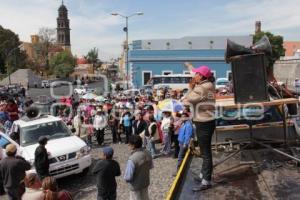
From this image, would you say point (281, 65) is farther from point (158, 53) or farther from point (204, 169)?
point (204, 169)

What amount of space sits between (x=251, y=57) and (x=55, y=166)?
19.2ft

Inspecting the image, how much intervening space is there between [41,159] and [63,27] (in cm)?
14934

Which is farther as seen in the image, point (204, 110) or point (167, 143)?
point (167, 143)

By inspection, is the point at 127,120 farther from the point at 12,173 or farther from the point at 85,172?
the point at 12,173

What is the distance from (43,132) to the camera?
11.6 metres

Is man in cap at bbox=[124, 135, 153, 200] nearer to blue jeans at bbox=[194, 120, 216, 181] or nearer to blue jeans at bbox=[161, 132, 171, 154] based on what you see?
blue jeans at bbox=[194, 120, 216, 181]

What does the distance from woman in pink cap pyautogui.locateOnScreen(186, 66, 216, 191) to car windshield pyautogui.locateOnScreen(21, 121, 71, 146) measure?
19.9 ft

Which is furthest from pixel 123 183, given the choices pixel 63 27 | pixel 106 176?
pixel 63 27

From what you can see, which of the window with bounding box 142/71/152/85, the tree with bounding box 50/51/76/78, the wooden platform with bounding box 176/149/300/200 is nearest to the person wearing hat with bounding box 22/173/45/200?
the wooden platform with bounding box 176/149/300/200

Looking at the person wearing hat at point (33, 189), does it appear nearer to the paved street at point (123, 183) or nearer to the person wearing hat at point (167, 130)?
the paved street at point (123, 183)

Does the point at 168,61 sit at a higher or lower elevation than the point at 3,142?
higher

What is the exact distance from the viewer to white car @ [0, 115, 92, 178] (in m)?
10.3

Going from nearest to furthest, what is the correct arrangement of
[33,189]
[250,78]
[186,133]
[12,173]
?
[33,189] → [250,78] → [12,173] → [186,133]

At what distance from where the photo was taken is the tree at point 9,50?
91.4 meters
